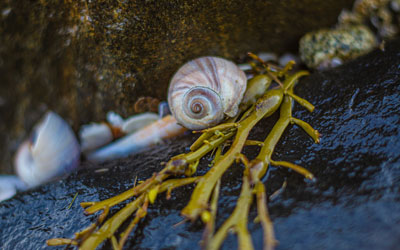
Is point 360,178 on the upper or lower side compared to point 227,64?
lower

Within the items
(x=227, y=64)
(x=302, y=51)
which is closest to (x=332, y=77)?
(x=302, y=51)

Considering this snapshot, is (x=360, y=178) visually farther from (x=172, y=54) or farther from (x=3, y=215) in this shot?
(x=3, y=215)

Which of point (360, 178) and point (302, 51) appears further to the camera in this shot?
point (302, 51)

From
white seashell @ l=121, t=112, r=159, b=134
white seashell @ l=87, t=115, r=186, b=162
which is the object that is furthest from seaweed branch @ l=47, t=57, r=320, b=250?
white seashell @ l=121, t=112, r=159, b=134

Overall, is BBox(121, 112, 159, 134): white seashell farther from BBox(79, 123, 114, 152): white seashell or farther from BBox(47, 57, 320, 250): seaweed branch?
BBox(47, 57, 320, 250): seaweed branch

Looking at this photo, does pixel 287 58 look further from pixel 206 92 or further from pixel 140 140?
pixel 140 140

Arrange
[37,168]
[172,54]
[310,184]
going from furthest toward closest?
[37,168] → [172,54] → [310,184]
